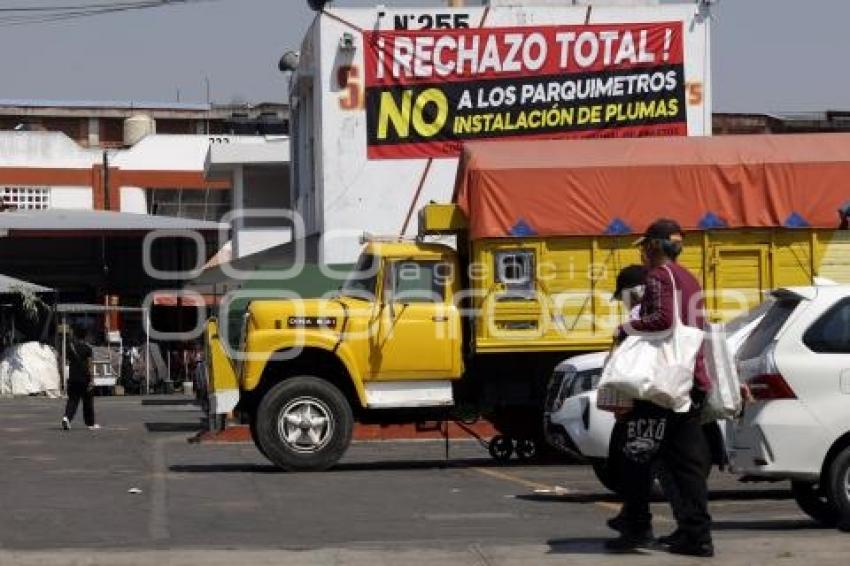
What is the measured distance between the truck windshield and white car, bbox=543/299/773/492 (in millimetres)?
2669

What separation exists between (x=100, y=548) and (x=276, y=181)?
41.2 m

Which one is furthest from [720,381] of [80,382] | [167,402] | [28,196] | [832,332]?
[28,196]

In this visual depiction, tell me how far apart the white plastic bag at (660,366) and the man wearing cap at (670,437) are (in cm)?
6

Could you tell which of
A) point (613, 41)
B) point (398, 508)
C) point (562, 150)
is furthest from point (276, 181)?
point (398, 508)

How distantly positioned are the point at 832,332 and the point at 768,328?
1.46 ft

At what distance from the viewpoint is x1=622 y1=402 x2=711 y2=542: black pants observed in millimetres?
10078

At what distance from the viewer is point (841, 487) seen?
1162 centimetres

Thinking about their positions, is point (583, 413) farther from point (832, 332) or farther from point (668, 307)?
point (668, 307)

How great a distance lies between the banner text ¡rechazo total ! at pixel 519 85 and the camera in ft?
112

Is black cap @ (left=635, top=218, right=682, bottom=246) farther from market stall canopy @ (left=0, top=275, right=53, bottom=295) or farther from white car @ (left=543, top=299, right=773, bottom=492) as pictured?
market stall canopy @ (left=0, top=275, right=53, bottom=295)

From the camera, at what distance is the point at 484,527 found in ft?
41.1

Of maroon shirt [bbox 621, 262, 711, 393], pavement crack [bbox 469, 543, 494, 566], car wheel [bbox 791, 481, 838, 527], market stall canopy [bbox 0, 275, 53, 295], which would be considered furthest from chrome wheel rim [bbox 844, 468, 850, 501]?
market stall canopy [bbox 0, 275, 53, 295]

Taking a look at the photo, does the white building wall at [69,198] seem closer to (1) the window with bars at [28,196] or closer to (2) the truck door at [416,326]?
(1) the window with bars at [28,196]

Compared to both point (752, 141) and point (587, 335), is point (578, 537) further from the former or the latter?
point (752, 141)
